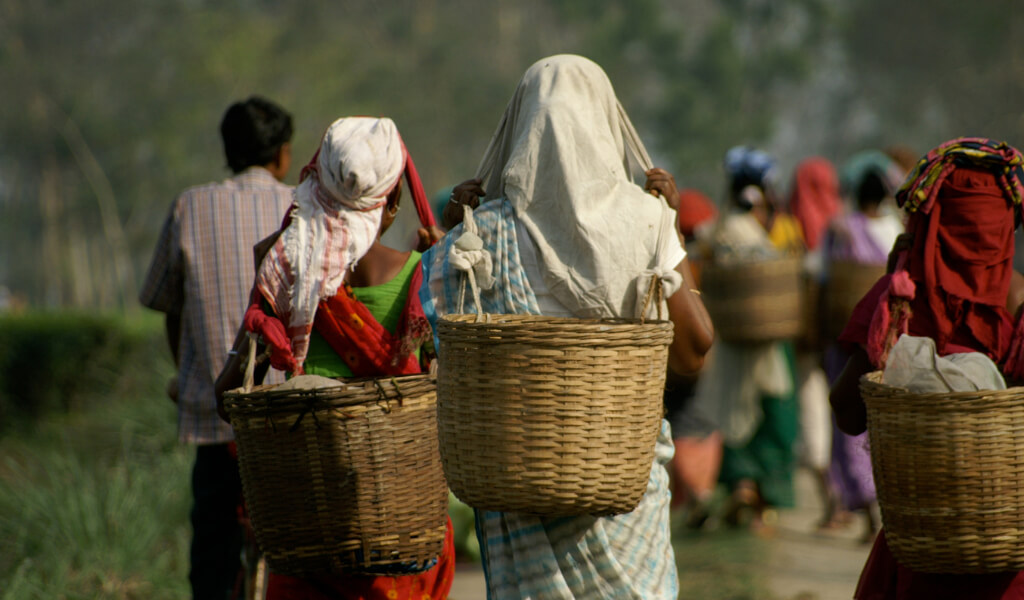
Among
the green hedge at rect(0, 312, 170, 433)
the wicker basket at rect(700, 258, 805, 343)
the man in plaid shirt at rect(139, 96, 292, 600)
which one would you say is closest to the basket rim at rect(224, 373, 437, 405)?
the man in plaid shirt at rect(139, 96, 292, 600)

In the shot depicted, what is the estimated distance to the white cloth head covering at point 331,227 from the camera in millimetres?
3334

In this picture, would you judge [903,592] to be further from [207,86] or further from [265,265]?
[207,86]

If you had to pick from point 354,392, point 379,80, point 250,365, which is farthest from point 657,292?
point 379,80

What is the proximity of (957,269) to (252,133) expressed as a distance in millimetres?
2695

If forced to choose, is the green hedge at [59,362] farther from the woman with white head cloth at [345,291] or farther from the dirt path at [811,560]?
the woman with white head cloth at [345,291]

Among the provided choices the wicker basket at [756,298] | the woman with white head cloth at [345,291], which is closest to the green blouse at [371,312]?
the woman with white head cloth at [345,291]

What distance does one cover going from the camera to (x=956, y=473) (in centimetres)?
282

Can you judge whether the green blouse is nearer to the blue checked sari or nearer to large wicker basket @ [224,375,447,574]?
large wicker basket @ [224,375,447,574]

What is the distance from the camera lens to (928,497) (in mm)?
2869

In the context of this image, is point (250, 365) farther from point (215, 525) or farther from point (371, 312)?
point (215, 525)

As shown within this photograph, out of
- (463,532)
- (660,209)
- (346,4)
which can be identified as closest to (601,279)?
(660,209)

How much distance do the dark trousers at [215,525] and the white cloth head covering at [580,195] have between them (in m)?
1.91

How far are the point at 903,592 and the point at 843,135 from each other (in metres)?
54.6

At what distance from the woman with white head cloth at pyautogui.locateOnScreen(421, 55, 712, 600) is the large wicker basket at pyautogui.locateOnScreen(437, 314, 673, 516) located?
266mm
